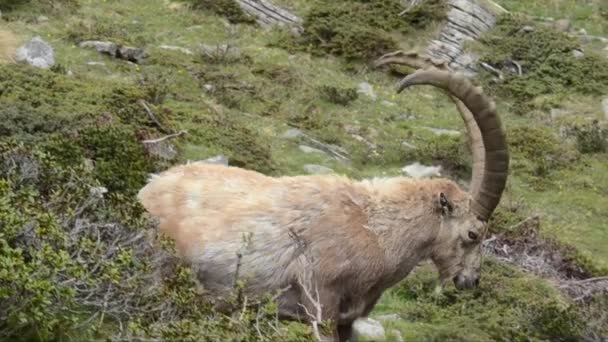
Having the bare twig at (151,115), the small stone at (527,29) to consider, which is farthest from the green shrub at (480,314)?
the small stone at (527,29)

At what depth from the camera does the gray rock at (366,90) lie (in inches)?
983

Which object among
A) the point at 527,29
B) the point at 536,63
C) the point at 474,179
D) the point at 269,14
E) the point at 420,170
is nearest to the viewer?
the point at 474,179

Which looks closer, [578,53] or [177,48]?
[177,48]

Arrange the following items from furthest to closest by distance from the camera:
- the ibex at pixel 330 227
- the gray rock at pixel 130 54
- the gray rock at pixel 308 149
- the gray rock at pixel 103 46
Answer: the gray rock at pixel 130 54 → the gray rock at pixel 103 46 → the gray rock at pixel 308 149 → the ibex at pixel 330 227

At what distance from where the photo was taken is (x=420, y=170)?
20.3 meters

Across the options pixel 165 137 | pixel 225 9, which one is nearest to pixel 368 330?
pixel 165 137

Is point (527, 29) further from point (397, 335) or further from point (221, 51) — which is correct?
point (397, 335)

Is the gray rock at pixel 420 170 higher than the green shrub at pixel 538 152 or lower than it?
higher

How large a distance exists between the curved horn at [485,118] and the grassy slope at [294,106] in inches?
130

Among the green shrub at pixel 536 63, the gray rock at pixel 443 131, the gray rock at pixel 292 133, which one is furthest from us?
the green shrub at pixel 536 63

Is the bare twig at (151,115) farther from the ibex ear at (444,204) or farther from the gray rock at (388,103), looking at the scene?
the ibex ear at (444,204)

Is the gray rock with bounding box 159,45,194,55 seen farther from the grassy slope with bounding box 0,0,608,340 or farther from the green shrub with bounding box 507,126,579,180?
the green shrub with bounding box 507,126,579,180

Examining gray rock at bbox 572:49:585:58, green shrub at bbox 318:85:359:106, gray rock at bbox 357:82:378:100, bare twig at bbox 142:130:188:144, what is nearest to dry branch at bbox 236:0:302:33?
gray rock at bbox 357:82:378:100

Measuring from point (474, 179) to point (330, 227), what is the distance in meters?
1.86
